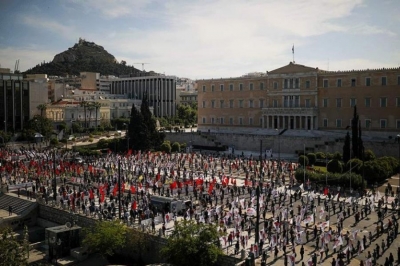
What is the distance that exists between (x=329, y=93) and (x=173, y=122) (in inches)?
2089

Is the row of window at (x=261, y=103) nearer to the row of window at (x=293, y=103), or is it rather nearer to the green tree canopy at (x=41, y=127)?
the row of window at (x=293, y=103)

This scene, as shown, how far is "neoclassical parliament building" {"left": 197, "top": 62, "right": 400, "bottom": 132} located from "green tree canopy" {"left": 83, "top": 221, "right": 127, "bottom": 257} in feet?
146

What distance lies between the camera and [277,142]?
62.2 meters

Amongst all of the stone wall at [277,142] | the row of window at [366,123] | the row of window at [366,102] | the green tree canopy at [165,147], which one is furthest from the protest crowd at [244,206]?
the row of window at [366,102]

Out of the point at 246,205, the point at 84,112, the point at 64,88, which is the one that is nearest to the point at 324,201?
the point at 246,205

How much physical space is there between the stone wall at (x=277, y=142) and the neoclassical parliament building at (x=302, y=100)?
5.87 metres

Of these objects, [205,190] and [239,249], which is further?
[205,190]

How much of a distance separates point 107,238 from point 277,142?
40.5 m

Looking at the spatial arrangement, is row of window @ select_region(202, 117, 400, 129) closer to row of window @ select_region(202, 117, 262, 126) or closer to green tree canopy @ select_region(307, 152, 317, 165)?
row of window @ select_region(202, 117, 262, 126)

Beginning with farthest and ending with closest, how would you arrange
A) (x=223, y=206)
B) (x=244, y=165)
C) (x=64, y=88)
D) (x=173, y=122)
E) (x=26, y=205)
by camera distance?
(x=64, y=88) < (x=173, y=122) < (x=244, y=165) < (x=26, y=205) < (x=223, y=206)

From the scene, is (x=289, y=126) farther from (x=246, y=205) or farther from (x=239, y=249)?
(x=239, y=249)

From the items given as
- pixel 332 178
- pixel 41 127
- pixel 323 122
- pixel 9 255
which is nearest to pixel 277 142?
pixel 323 122

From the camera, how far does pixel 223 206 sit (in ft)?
105

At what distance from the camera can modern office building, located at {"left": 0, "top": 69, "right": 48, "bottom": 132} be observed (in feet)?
279
